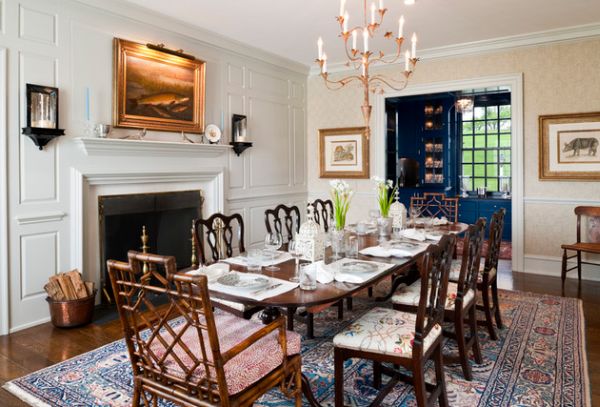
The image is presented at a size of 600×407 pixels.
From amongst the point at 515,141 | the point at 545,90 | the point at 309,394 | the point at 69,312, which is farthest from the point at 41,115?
the point at 545,90

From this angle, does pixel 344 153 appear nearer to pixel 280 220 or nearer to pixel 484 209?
pixel 280 220

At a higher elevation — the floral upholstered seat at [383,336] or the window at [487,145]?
the window at [487,145]

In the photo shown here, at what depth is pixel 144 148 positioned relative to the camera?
4.15 metres

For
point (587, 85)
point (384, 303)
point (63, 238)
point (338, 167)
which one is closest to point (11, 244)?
point (63, 238)

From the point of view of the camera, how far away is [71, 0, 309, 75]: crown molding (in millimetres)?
3912

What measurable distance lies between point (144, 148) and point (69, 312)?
5.29 feet

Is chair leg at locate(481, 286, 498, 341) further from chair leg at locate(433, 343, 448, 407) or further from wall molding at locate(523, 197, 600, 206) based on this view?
wall molding at locate(523, 197, 600, 206)

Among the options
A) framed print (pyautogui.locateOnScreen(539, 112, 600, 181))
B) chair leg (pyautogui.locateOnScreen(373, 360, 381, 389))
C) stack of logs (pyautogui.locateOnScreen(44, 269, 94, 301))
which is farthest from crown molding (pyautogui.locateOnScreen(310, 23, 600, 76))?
stack of logs (pyautogui.locateOnScreen(44, 269, 94, 301))

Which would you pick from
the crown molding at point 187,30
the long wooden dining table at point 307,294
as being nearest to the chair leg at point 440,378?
the long wooden dining table at point 307,294

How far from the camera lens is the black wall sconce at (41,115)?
337 cm

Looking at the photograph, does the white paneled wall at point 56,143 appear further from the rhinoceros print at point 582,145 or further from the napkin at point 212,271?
the rhinoceros print at point 582,145

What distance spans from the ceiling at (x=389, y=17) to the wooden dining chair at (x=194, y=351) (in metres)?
3.19

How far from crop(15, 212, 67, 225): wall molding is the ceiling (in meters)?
2.05

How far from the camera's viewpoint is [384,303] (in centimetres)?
404
